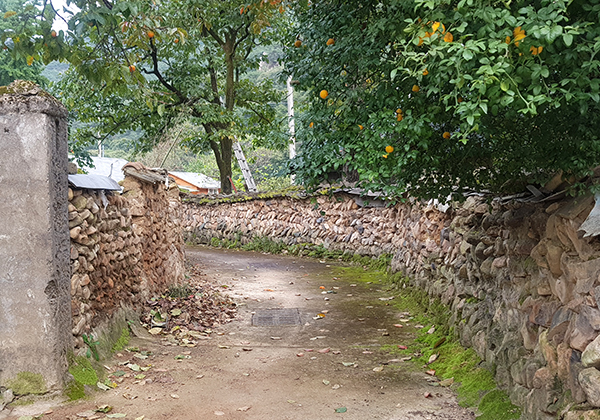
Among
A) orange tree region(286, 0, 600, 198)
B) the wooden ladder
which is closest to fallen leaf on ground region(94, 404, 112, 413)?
orange tree region(286, 0, 600, 198)

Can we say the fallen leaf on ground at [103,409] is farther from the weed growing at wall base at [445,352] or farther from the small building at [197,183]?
the small building at [197,183]

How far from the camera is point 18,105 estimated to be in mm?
3912

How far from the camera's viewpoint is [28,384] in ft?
12.8

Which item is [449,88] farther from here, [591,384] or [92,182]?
[92,182]

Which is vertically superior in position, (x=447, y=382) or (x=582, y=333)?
(x=582, y=333)

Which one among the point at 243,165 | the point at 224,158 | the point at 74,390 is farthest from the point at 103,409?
the point at 243,165

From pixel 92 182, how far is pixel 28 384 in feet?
6.11

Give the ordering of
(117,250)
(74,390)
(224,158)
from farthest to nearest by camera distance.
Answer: (224,158), (117,250), (74,390)

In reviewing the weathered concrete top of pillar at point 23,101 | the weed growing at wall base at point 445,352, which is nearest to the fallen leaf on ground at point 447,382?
the weed growing at wall base at point 445,352

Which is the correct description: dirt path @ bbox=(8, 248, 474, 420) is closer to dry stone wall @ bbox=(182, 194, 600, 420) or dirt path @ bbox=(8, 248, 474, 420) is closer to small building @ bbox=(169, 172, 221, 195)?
dry stone wall @ bbox=(182, 194, 600, 420)

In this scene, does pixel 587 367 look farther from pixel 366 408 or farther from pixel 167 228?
pixel 167 228

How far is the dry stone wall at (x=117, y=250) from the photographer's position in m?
4.54

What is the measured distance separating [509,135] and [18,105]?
356 cm

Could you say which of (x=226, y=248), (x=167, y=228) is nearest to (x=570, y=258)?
(x=167, y=228)
